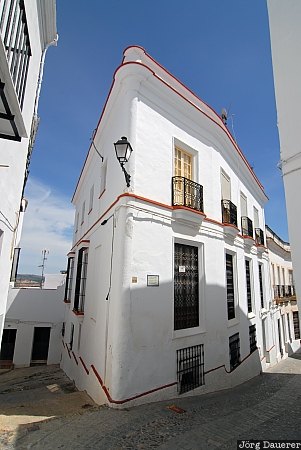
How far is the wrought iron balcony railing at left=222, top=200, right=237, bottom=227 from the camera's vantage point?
871 cm

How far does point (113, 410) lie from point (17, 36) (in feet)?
20.7

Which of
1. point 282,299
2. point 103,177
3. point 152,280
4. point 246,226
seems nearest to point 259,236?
point 246,226

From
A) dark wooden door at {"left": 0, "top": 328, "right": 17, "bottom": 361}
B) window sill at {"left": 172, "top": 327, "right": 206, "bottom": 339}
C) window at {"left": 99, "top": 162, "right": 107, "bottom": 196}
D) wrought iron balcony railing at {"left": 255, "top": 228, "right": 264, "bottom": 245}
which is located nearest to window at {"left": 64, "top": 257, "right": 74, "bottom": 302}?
dark wooden door at {"left": 0, "top": 328, "right": 17, "bottom": 361}

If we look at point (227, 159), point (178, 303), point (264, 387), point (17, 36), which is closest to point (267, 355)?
point (264, 387)

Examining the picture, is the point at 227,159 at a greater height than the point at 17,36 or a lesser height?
greater

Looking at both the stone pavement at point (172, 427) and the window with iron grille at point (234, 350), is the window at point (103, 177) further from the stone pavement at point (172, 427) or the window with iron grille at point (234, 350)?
the window with iron grille at point (234, 350)

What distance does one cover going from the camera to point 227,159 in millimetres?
9789

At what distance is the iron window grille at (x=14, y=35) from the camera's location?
116 inches

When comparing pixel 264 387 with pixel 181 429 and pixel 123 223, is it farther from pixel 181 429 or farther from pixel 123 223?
pixel 123 223

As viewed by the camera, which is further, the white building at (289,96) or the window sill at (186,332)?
the window sill at (186,332)

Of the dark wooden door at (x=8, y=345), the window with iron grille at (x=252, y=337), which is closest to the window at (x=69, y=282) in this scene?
the dark wooden door at (x=8, y=345)

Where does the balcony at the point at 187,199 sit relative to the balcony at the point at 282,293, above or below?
above

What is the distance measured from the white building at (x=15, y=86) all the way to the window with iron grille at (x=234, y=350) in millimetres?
6562

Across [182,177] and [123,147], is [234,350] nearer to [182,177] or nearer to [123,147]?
[182,177]
